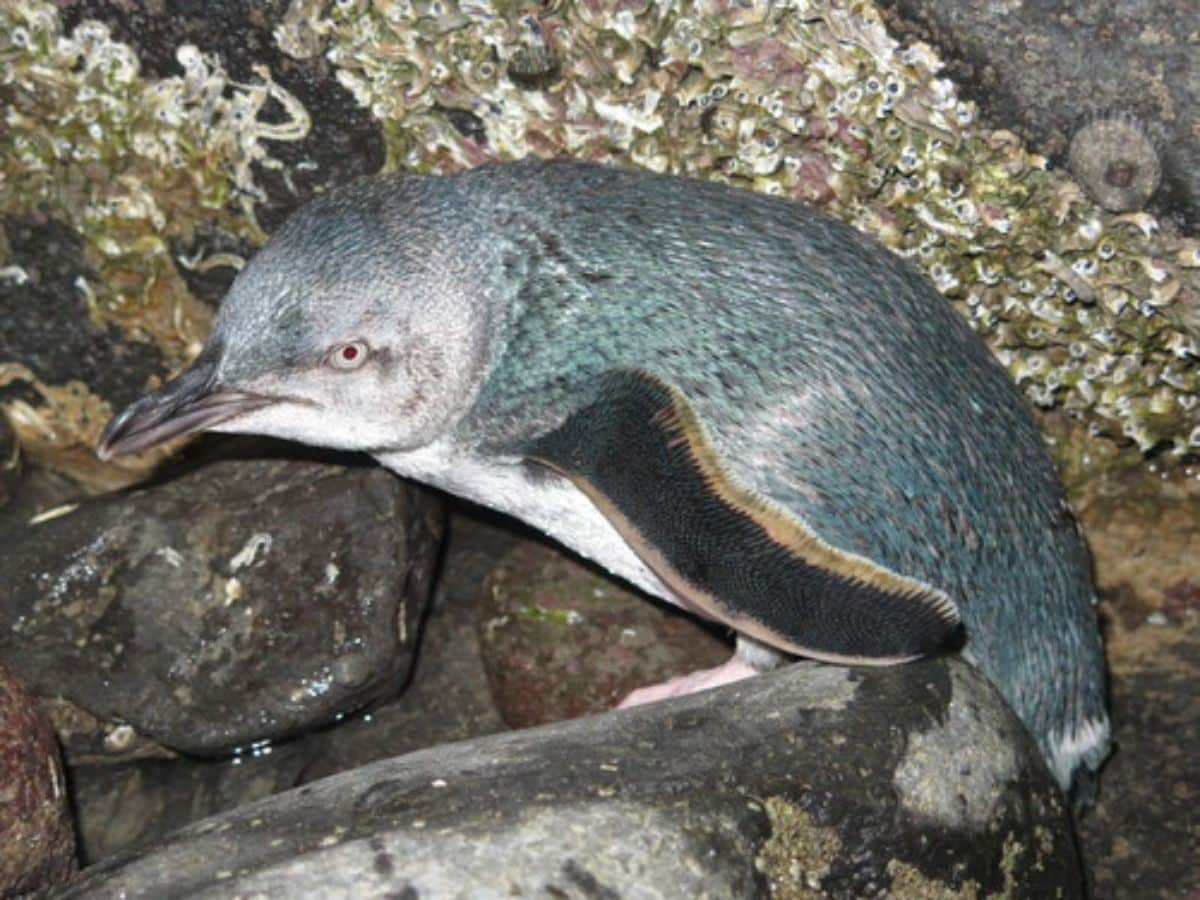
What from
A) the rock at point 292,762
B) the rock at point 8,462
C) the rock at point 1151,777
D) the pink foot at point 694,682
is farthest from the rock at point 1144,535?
the rock at point 8,462

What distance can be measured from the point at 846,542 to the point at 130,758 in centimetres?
184

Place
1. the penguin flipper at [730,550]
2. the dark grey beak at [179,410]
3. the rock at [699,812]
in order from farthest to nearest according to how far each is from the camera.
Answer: the dark grey beak at [179,410]
the penguin flipper at [730,550]
the rock at [699,812]

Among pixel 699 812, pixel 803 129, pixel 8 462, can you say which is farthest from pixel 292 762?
pixel 803 129

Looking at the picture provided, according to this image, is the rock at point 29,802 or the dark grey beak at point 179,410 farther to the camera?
the dark grey beak at point 179,410

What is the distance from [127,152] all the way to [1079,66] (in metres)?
2.14

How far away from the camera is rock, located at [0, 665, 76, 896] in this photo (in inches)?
121

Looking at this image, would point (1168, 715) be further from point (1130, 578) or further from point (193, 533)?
point (193, 533)

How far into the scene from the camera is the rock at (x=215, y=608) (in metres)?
3.83

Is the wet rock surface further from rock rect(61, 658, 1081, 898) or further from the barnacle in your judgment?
rock rect(61, 658, 1081, 898)

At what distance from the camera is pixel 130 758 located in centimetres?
394

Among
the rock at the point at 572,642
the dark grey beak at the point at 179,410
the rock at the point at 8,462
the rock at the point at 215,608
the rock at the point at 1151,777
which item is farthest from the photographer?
the rock at the point at 8,462

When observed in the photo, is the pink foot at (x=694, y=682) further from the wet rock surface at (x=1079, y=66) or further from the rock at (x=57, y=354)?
the rock at (x=57, y=354)

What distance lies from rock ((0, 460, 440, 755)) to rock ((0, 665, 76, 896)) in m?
0.55

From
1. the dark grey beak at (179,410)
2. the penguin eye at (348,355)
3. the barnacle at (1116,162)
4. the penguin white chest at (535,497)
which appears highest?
the barnacle at (1116,162)
